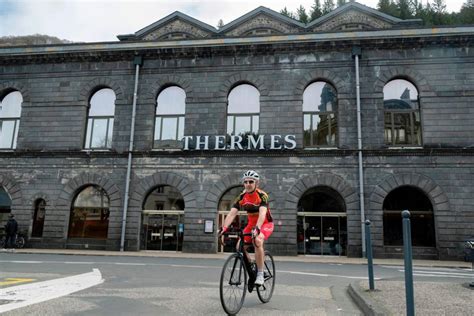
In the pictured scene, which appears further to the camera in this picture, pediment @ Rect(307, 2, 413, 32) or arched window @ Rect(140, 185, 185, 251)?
pediment @ Rect(307, 2, 413, 32)

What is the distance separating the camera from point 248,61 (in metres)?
22.5

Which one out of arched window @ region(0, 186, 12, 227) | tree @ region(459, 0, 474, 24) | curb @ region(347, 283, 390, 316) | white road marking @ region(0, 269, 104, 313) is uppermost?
tree @ region(459, 0, 474, 24)

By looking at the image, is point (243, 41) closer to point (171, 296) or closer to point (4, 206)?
point (4, 206)

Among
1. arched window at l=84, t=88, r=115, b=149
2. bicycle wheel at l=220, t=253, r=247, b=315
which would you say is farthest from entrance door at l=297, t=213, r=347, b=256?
bicycle wheel at l=220, t=253, r=247, b=315

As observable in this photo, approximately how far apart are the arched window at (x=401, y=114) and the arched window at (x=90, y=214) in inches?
607

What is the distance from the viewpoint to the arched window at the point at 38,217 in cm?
2234

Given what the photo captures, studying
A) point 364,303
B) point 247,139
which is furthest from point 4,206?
point 364,303

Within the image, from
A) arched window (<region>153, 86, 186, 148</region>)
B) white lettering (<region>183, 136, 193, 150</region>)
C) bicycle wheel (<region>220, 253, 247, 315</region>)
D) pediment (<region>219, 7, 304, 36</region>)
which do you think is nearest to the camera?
bicycle wheel (<region>220, 253, 247, 315</region>)

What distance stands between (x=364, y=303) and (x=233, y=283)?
219cm

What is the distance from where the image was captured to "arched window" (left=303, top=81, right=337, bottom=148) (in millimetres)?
21250

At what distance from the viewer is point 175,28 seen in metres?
28.6

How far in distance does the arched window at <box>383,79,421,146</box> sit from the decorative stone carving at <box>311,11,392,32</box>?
261 inches

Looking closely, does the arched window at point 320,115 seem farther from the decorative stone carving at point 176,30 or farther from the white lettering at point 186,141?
the decorative stone carving at point 176,30

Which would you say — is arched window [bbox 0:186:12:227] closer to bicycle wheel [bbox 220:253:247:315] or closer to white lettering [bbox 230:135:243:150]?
white lettering [bbox 230:135:243:150]
